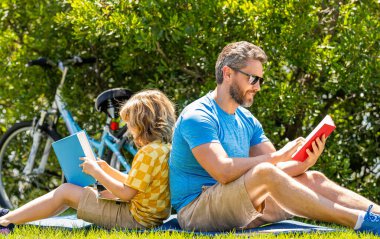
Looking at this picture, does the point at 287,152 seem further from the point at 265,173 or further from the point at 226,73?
the point at 226,73

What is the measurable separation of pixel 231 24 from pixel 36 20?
2.02m

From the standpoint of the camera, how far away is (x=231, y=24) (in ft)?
22.8

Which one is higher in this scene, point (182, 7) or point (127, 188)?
point (182, 7)

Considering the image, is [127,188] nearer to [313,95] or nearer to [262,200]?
[262,200]

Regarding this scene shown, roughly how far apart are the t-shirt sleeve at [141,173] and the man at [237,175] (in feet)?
0.47

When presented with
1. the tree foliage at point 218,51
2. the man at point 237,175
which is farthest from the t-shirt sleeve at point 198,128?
the tree foliage at point 218,51

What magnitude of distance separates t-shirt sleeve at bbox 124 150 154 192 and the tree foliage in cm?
167

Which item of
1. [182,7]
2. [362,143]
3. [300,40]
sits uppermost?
[182,7]

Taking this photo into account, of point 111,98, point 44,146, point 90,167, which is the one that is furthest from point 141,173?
point 44,146

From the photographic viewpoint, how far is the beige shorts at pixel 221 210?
16.3 feet

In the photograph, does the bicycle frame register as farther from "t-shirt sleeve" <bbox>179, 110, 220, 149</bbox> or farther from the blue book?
"t-shirt sleeve" <bbox>179, 110, 220, 149</bbox>

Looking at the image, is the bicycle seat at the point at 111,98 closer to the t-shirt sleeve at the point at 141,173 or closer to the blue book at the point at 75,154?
the blue book at the point at 75,154

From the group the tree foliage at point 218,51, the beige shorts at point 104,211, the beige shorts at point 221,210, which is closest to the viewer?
the beige shorts at point 221,210

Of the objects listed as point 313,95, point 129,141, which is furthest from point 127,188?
point 313,95
